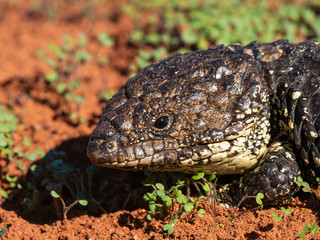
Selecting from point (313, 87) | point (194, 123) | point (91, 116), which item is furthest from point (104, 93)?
point (313, 87)

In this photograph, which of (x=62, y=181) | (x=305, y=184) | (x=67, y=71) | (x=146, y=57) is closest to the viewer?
(x=305, y=184)

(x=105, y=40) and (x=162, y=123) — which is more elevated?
(x=105, y=40)

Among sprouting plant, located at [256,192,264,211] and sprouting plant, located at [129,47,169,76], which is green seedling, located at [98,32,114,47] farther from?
sprouting plant, located at [256,192,264,211]

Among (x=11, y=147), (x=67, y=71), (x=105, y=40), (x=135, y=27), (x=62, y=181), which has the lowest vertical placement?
(x=62, y=181)

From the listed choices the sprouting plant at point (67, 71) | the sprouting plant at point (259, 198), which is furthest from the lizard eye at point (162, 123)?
the sprouting plant at point (67, 71)

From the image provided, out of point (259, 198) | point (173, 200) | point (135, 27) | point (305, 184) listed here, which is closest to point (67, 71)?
point (135, 27)

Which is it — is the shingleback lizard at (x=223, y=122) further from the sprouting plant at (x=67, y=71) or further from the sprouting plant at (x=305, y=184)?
→ the sprouting plant at (x=67, y=71)

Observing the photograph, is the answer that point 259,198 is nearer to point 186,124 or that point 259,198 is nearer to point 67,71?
point 186,124
